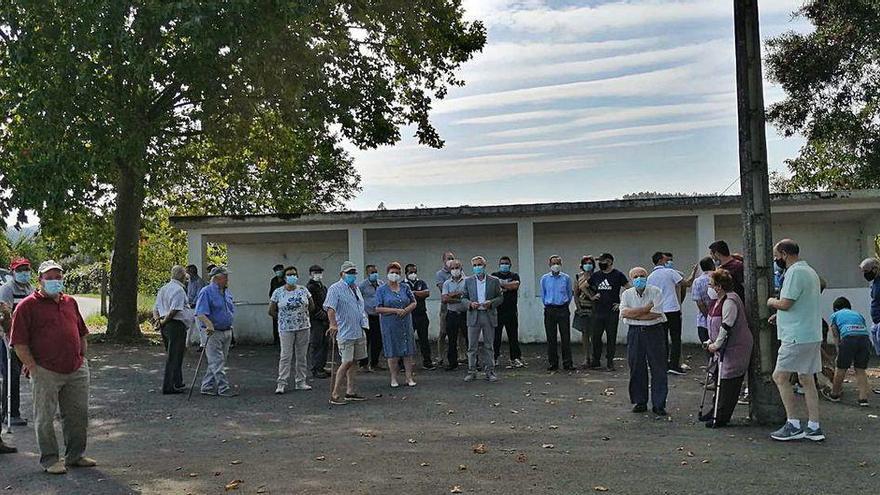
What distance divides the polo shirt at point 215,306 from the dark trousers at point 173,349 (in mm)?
578

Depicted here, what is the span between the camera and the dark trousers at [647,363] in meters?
9.55

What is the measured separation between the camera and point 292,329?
1203 cm

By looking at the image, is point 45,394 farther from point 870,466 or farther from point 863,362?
point 863,362

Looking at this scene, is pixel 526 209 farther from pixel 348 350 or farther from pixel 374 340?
pixel 348 350

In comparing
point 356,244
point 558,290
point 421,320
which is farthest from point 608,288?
point 356,244

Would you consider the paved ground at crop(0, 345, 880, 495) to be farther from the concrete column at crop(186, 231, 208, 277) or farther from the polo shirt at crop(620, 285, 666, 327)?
the concrete column at crop(186, 231, 208, 277)

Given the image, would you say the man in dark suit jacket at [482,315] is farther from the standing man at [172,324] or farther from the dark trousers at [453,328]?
the standing man at [172,324]

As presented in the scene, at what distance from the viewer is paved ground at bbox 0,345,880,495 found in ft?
22.2

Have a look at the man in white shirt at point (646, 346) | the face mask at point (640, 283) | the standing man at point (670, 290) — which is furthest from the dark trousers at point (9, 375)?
the standing man at point (670, 290)

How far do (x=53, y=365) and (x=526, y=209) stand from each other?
1211cm

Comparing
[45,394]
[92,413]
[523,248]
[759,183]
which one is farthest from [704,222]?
[45,394]

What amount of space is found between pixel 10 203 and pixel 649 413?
14.3 meters

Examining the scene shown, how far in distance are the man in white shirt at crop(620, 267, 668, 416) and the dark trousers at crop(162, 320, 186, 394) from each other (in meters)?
6.11

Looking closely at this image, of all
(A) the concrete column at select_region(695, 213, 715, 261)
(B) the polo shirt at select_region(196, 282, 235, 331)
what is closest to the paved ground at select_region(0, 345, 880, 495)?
(B) the polo shirt at select_region(196, 282, 235, 331)
